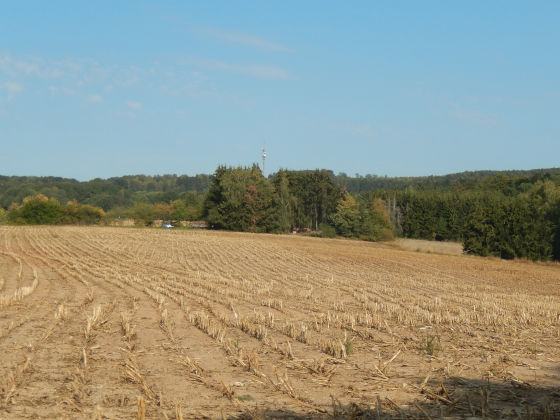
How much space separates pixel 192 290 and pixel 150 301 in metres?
3.05

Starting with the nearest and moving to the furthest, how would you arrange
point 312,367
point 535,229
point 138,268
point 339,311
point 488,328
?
1. point 312,367
2. point 488,328
3. point 339,311
4. point 138,268
5. point 535,229

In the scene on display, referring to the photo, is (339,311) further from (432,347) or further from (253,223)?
(253,223)

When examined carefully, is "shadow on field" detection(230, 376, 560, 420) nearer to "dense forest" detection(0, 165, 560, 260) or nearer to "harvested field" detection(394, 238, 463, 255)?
"dense forest" detection(0, 165, 560, 260)

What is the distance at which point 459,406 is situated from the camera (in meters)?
6.75

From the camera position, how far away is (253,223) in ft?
283

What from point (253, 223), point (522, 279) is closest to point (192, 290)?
point (522, 279)

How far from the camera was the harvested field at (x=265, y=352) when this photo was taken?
22.1 feet

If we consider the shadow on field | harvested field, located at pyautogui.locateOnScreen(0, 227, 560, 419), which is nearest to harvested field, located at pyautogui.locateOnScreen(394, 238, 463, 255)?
harvested field, located at pyautogui.locateOnScreen(0, 227, 560, 419)

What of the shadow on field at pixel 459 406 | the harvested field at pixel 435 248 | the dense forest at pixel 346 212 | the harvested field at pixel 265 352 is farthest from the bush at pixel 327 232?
the shadow on field at pixel 459 406

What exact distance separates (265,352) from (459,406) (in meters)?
3.92

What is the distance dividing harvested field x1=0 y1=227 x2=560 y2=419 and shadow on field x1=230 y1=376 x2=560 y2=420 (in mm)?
27

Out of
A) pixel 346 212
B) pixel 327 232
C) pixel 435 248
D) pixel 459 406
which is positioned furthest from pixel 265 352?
pixel 346 212

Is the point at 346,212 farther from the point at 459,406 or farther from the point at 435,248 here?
the point at 459,406

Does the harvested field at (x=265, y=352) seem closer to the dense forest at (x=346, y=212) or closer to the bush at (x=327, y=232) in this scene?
the dense forest at (x=346, y=212)
